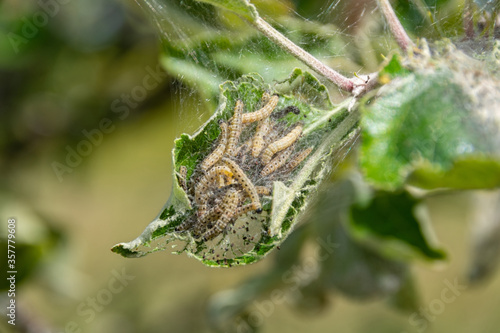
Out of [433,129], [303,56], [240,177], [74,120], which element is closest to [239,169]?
[240,177]

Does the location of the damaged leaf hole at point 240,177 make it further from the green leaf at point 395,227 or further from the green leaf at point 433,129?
the green leaf at point 433,129

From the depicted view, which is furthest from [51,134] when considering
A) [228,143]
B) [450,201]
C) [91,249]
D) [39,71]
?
[91,249]

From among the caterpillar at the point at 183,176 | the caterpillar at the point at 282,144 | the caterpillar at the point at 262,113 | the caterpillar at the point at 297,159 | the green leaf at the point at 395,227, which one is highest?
the caterpillar at the point at 183,176

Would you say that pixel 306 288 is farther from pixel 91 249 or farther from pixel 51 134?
pixel 91 249

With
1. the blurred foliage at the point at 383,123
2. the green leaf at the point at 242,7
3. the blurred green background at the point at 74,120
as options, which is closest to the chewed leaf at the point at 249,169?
the blurred foliage at the point at 383,123

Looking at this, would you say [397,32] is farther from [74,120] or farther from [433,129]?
[74,120]

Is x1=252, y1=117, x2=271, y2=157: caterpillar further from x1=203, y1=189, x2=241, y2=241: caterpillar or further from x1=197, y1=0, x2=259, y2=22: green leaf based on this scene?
x1=197, y1=0, x2=259, y2=22: green leaf
